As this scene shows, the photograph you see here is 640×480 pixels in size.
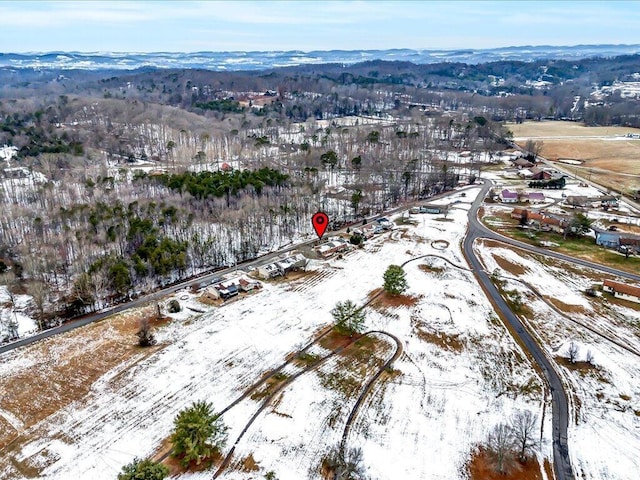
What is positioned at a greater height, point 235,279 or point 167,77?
point 167,77

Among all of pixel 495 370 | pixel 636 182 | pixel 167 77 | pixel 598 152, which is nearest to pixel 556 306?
pixel 495 370

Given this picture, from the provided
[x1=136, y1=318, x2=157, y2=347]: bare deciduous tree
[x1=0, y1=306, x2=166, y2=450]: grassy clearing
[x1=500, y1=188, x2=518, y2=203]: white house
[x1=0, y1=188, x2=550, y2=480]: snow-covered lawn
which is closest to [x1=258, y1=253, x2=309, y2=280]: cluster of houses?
[x1=0, y1=188, x2=550, y2=480]: snow-covered lawn

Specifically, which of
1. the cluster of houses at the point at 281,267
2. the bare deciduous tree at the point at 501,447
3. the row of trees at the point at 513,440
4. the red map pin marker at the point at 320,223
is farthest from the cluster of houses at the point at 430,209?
the bare deciduous tree at the point at 501,447

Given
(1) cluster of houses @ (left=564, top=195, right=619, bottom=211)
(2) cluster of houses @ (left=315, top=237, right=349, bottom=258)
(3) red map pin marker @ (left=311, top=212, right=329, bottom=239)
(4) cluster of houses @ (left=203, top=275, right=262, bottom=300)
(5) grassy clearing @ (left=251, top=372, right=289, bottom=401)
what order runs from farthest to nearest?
(1) cluster of houses @ (left=564, top=195, right=619, bottom=211) < (3) red map pin marker @ (left=311, top=212, right=329, bottom=239) < (2) cluster of houses @ (left=315, top=237, right=349, bottom=258) < (4) cluster of houses @ (left=203, top=275, right=262, bottom=300) < (5) grassy clearing @ (left=251, top=372, right=289, bottom=401)

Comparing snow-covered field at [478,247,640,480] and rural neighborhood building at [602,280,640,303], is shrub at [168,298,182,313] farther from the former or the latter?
rural neighborhood building at [602,280,640,303]

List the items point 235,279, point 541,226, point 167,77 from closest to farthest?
point 235,279 < point 541,226 < point 167,77

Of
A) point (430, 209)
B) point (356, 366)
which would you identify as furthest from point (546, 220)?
point (356, 366)

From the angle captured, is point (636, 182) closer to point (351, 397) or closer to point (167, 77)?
point (351, 397)
